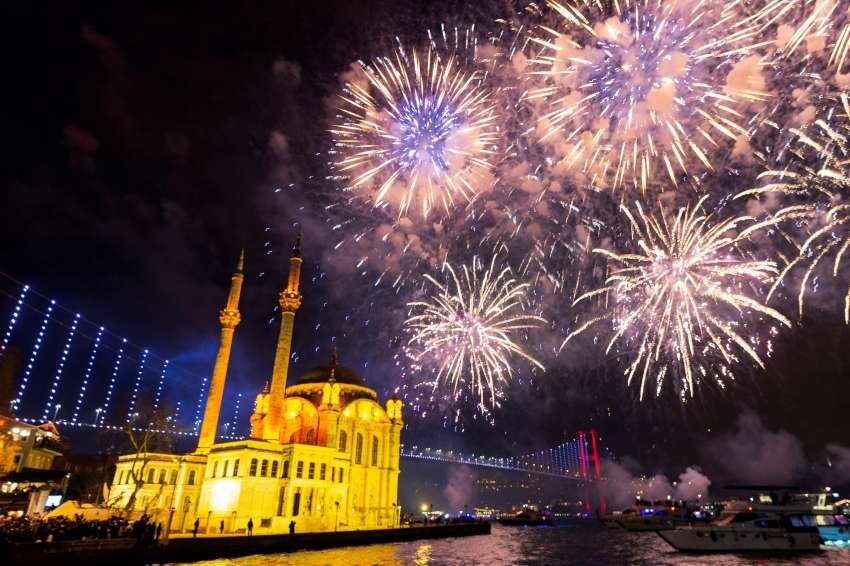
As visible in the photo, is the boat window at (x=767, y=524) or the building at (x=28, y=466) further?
the boat window at (x=767, y=524)

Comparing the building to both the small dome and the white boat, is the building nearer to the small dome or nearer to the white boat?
the small dome

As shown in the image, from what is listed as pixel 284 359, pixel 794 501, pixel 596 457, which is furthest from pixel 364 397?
pixel 596 457

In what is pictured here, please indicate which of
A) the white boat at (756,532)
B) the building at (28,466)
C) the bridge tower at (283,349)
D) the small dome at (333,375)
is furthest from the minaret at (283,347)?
the white boat at (756,532)

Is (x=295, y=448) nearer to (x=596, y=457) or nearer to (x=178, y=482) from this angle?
(x=178, y=482)

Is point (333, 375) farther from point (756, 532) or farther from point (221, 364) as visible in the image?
point (756, 532)

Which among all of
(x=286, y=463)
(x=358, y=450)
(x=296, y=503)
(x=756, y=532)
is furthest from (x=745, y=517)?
(x=286, y=463)

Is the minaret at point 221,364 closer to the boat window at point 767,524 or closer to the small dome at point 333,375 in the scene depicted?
the small dome at point 333,375
